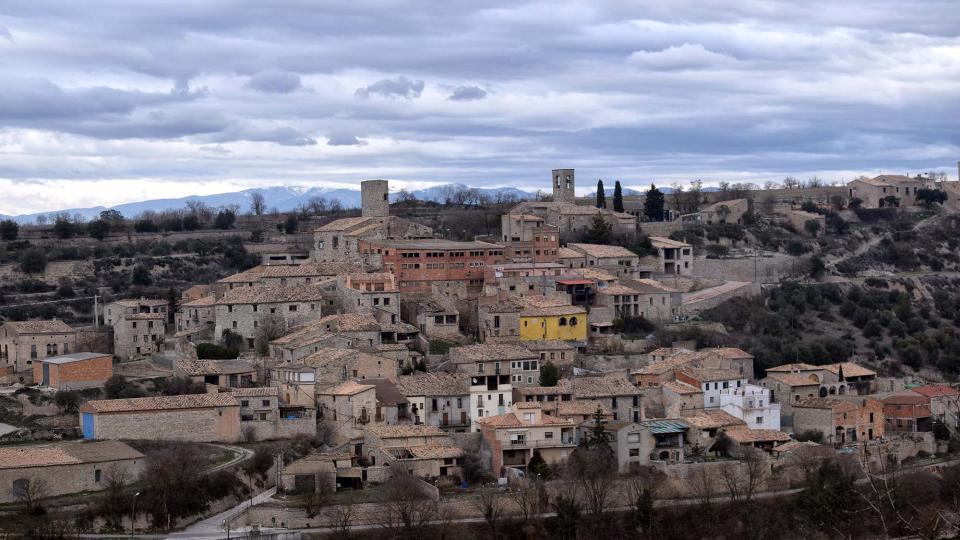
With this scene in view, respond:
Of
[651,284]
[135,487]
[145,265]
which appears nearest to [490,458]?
[135,487]

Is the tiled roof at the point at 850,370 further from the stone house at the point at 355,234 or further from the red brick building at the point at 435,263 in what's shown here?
the stone house at the point at 355,234

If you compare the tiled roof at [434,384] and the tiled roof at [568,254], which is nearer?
the tiled roof at [434,384]

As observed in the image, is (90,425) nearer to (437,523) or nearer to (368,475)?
(368,475)

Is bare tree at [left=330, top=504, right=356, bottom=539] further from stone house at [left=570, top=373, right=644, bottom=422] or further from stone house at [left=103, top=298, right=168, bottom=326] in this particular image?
stone house at [left=103, top=298, right=168, bottom=326]

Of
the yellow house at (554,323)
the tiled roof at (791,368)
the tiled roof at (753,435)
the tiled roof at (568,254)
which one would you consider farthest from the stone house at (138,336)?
the tiled roof at (791,368)

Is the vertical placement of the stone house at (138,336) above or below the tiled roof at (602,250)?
below

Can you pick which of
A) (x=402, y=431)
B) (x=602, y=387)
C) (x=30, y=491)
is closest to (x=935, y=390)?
(x=602, y=387)

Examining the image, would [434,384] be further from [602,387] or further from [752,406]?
[752,406]
